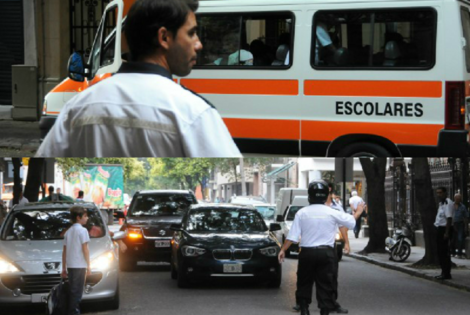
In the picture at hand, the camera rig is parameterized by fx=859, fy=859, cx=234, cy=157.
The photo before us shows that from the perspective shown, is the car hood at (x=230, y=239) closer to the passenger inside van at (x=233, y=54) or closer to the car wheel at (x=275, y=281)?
the car wheel at (x=275, y=281)

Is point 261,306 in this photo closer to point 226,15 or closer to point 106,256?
point 106,256

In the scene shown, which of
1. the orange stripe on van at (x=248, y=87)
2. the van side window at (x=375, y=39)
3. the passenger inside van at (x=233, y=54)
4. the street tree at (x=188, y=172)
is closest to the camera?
the street tree at (x=188, y=172)

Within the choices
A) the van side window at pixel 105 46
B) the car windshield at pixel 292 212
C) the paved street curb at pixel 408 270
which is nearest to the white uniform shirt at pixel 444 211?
the paved street curb at pixel 408 270

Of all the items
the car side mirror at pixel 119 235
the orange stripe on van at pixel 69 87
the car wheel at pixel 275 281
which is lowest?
the car wheel at pixel 275 281

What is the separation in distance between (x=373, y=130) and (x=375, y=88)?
275 mm

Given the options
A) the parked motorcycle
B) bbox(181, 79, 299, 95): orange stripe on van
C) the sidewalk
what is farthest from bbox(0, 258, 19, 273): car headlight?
bbox(181, 79, 299, 95): orange stripe on van

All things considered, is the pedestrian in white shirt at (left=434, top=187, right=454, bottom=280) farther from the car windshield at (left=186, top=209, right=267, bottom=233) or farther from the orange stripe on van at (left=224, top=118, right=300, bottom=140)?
the orange stripe on van at (left=224, top=118, right=300, bottom=140)

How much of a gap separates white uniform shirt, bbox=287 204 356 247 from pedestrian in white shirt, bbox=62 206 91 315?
0.95m

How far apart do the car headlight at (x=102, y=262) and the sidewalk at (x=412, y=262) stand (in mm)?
1110

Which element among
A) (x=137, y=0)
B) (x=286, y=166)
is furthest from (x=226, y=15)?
(x=137, y=0)

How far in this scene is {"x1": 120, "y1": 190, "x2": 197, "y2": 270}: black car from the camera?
3980 mm

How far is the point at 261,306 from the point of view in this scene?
402cm

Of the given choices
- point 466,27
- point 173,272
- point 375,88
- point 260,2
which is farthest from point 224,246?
point 466,27

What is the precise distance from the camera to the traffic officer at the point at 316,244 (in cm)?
394
